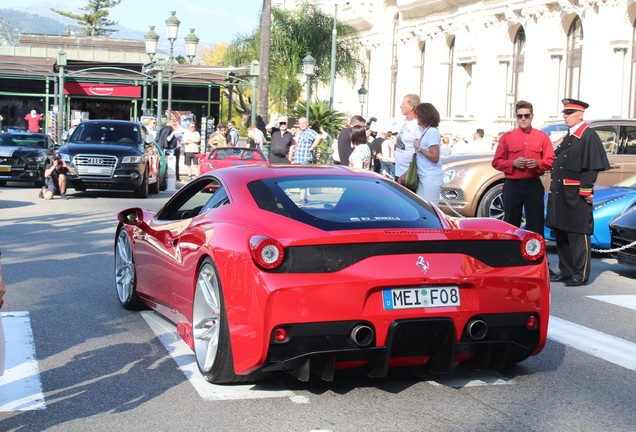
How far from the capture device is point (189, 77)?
51.7 metres

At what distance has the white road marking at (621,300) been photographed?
966 cm

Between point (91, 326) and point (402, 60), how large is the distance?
2177 inches

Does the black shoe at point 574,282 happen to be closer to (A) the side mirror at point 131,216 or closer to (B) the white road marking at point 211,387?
(A) the side mirror at point 131,216

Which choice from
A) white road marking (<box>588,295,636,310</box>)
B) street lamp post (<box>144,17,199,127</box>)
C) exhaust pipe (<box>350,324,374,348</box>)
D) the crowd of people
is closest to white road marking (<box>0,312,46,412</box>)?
exhaust pipe (<box>350,324,374,348</box>)

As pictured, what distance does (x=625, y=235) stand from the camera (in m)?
11.8

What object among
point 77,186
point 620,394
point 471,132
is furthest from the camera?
point 471,132

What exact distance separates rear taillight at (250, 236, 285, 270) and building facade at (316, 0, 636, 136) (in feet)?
85.5

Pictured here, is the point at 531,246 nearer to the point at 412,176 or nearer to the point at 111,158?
the point at 412,176

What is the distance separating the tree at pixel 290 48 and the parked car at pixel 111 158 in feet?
108

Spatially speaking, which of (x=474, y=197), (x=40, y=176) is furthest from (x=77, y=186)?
(x=474, y=197)

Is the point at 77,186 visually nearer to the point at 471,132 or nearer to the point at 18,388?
the point at 18,388

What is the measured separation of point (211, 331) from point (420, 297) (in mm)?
1308

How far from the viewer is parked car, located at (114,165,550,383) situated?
18.1 ft


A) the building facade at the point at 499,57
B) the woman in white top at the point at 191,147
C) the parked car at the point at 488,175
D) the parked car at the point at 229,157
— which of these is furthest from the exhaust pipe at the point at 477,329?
the building facade at the point at 499,57
